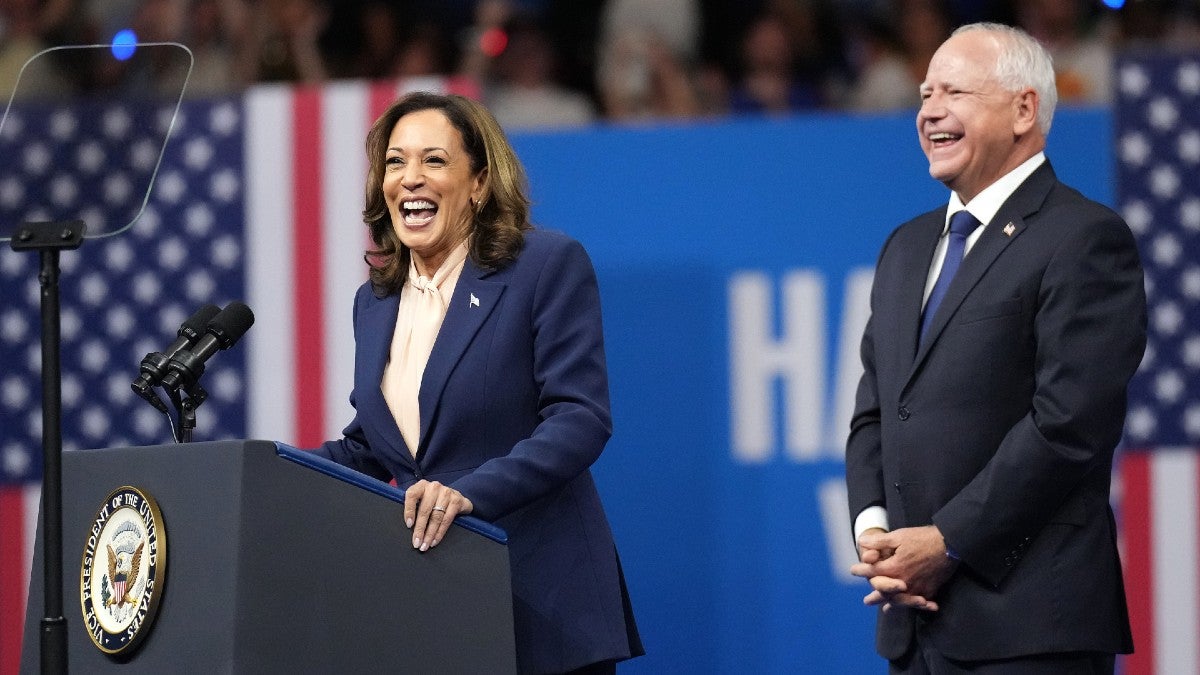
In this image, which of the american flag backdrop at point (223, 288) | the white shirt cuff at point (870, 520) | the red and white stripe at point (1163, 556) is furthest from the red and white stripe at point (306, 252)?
the red and white stripe at point (1163, 556)

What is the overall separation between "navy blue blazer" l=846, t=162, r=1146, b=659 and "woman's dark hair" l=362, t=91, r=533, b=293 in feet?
2.25

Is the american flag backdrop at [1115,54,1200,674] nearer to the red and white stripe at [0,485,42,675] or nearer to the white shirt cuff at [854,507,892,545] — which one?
the white shirt cuff at [854,507,892,545]

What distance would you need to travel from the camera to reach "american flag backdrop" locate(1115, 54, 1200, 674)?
3170 millimetres

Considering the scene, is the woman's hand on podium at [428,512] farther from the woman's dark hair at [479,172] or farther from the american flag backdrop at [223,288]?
the american flag backdrop at [223,288]

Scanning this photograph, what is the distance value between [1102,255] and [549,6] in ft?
12.4

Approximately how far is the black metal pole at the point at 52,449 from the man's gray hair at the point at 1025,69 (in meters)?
1.51

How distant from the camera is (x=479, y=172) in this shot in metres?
2.46

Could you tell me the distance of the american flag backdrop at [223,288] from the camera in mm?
3484

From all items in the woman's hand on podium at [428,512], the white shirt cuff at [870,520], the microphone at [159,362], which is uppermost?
the microphone at [159,362]

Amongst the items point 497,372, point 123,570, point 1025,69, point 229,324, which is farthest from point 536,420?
point 1025,69

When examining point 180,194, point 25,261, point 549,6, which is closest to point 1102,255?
point 180,194

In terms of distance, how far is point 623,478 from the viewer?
3396 millimetres

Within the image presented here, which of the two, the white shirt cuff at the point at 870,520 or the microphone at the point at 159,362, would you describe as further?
the white shirt cuff at the point at 870,520

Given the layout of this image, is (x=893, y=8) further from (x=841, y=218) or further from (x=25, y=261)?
(x=25, y=261)
